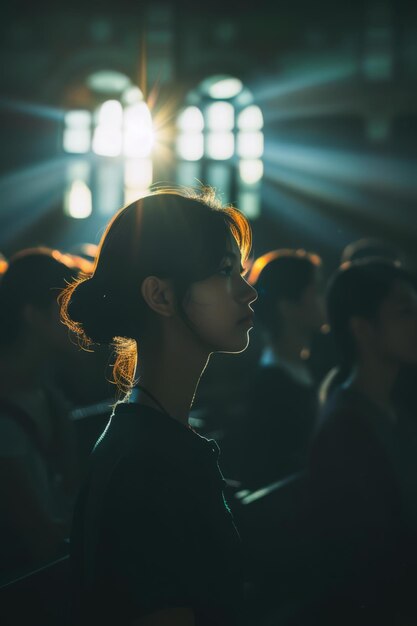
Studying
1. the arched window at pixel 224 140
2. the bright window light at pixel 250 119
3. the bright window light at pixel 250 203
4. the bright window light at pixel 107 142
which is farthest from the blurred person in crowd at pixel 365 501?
the bright window light at pixel 107 142

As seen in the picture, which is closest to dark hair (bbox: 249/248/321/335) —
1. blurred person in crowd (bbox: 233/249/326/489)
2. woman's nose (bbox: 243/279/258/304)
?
blurred person in crowd (bbox: 233/249/326/489)

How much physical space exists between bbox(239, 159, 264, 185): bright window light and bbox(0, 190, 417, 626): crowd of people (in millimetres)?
9764

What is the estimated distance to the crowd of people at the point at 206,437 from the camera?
87 cm

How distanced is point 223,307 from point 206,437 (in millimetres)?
1294

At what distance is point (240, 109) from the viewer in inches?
530

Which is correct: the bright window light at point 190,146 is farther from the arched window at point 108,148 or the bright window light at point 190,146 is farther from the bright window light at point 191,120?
the arched window at point 108,148

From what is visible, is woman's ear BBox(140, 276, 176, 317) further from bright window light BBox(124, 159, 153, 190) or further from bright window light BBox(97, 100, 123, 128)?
bright window light BBox(97, 100, 123, 128)

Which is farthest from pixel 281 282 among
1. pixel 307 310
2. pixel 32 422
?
pixel 32 422

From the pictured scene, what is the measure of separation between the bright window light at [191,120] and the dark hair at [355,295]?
38.6ft

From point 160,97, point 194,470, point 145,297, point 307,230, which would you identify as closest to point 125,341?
point 145,297

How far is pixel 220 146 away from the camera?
1389 cm

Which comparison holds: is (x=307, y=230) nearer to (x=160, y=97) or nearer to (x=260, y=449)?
(x=160, y=97)

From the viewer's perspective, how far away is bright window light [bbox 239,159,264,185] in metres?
13.4

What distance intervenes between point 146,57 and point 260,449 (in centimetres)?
Result: 1211
